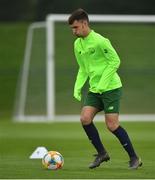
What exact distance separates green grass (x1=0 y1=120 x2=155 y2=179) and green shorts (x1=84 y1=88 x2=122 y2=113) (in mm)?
803

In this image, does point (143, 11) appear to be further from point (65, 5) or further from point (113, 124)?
point (113, 124)

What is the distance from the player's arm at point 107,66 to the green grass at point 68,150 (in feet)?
3.66

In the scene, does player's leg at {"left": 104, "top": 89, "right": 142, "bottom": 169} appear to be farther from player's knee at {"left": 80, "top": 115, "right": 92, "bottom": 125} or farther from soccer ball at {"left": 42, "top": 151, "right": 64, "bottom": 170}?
soccer ball at {"left": 42, "top": 151, "right": 64, "bottom": 170}

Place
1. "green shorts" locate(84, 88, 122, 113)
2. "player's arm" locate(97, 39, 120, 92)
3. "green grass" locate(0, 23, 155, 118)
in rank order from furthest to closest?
1. "green grass" locate(0, 23, 155, 118)
2. "green shorts" locate(84, 88, 122, 113)
3. "player's arm" locate(97, 39, 120, 92)

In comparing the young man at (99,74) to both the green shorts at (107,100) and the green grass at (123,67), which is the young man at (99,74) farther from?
the green grass at (123,67)

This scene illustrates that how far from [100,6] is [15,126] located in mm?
10325

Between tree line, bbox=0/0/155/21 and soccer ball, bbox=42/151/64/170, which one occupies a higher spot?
tree line, bbox=0/0/155/21

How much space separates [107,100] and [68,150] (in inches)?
150

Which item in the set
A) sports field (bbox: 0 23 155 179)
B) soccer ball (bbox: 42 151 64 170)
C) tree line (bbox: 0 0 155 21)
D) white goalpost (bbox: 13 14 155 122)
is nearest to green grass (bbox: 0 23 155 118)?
sports field (bbox: 0 23 155 179)

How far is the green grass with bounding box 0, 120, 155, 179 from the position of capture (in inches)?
438

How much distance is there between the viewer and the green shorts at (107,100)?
11.6 metres

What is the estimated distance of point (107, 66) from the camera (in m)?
11.6

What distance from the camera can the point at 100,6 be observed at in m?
31.6

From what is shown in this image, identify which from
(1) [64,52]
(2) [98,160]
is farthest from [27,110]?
(2) [98,160]
